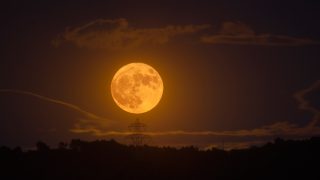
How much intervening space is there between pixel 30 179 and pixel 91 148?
16.1 m

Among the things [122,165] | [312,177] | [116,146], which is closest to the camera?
[312,177]

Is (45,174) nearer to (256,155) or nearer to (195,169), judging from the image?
(195,169)

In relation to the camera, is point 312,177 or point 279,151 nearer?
point 312,177

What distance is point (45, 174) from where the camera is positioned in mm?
132625

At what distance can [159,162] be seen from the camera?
138 m

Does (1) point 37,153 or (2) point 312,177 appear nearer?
(2) point 312,177

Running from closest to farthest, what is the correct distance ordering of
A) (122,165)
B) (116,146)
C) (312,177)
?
(312,177) → (122,165) → (116,146)

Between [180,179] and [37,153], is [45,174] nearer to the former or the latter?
[37,153]

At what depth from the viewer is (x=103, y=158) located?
140 m

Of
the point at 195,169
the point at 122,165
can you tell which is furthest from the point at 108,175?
the point at 195,169

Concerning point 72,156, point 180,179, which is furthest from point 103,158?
point 180,179

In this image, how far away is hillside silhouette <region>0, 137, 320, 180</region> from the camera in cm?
13112

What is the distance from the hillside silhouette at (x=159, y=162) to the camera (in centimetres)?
13112

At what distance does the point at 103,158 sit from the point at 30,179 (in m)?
13.6
